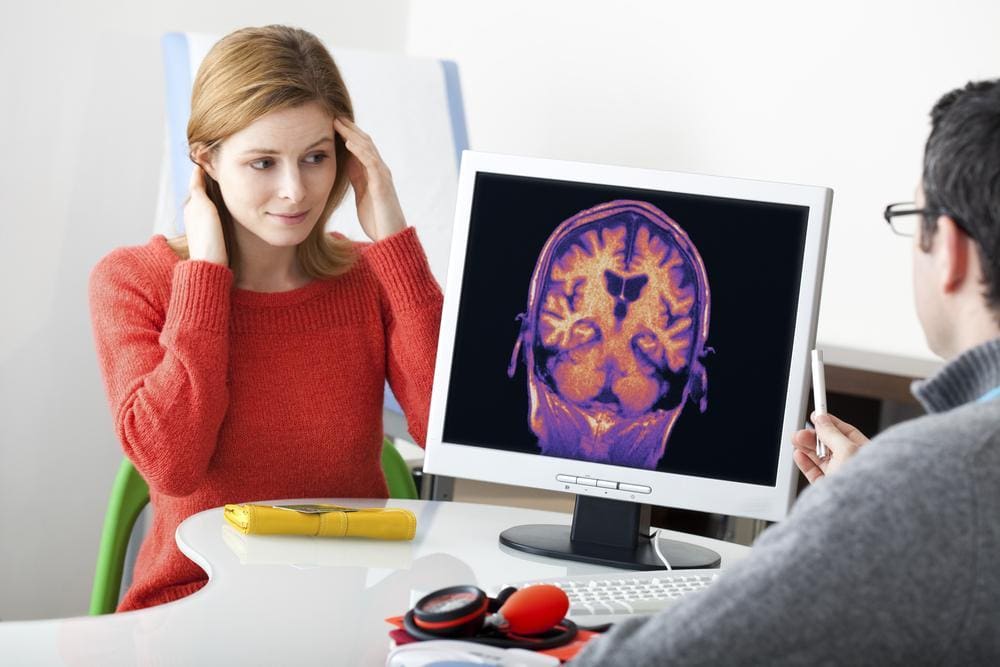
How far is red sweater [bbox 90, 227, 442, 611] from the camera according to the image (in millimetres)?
1663

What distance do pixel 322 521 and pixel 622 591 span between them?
1.31ft

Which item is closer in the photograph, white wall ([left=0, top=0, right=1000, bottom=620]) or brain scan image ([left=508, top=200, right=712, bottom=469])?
brain scan image ([left=508, top=200, right=712, bottom=469])

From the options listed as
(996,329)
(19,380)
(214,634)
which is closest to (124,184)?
(19,380)

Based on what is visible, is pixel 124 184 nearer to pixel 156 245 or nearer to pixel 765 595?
pixel 156 245

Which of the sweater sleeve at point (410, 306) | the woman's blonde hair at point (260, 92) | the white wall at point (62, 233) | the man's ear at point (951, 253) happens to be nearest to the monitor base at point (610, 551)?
the sweater sleeve at point (410, 306)

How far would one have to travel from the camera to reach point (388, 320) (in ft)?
6.24

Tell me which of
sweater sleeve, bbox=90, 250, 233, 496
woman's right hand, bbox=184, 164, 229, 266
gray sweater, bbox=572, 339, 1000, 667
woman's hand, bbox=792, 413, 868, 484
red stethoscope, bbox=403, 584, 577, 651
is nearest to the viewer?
gray sweater, bbox=572, 339, 1000, 667

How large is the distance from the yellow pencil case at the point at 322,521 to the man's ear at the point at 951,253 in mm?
814

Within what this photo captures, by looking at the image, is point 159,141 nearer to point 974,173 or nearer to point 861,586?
point 974,173

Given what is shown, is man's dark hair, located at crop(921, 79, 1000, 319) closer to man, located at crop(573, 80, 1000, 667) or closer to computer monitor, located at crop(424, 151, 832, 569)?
man, located at crop(573, 80, 1000, 667)

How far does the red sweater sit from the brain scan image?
363mm

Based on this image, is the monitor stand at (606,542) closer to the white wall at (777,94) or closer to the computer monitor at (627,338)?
the computer monitor at (627,338)

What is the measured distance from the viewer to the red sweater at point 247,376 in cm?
166

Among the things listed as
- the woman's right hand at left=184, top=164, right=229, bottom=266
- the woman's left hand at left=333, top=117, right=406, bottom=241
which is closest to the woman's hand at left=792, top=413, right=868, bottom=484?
the woman's left hand at left=333, top=117, right=406, bottom=241
